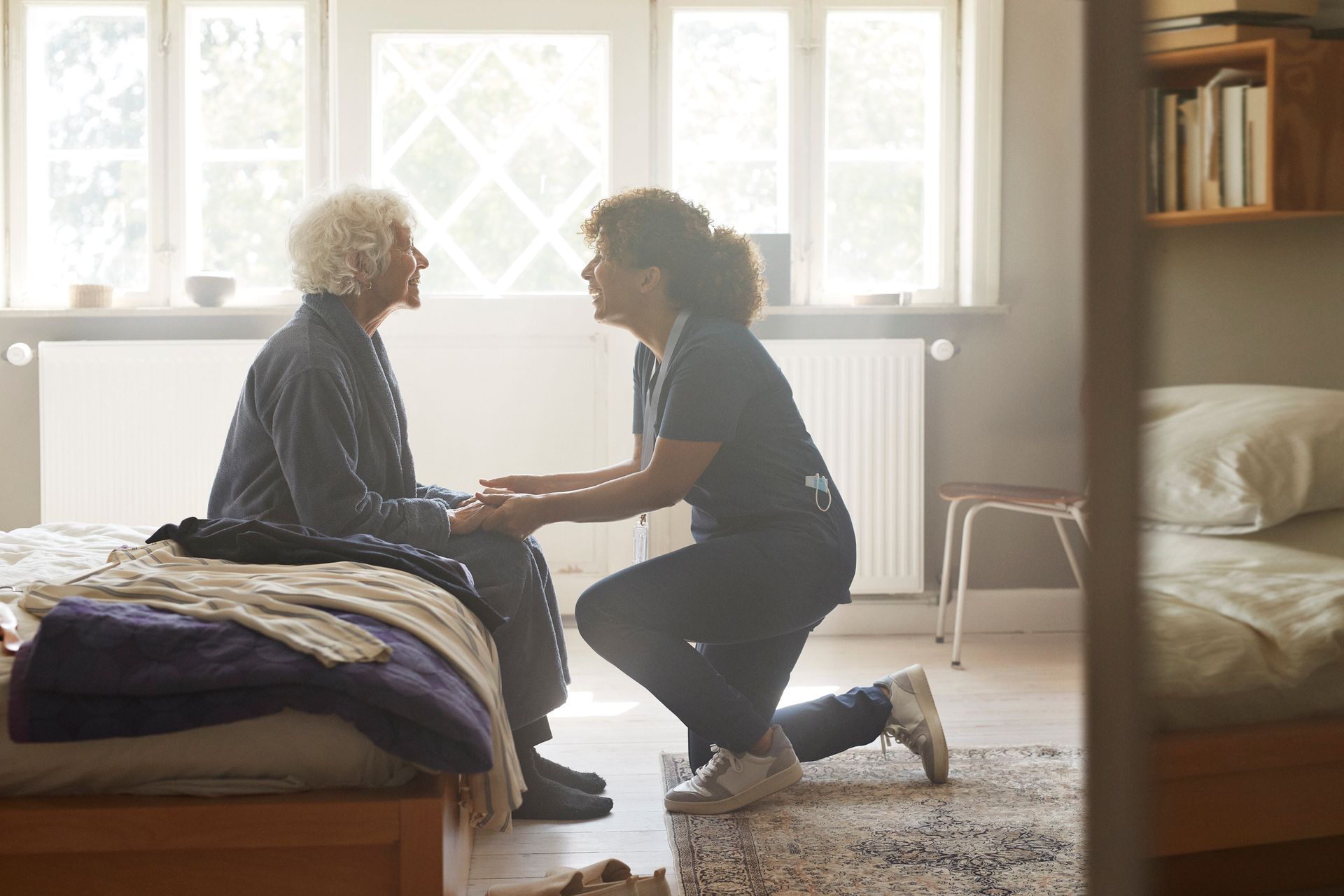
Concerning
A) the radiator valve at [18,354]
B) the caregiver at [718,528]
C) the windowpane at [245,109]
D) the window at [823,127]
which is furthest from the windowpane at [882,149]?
the radiator valve at [18,354]

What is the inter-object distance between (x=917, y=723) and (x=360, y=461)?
115 cm

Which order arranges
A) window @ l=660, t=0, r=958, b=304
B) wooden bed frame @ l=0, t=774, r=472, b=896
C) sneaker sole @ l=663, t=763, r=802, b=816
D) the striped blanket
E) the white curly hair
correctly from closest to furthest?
wooden bed frame @ l=0, t=774, r=472, b=896, the striped blanket, sneaker sole @ l=663, t=763, r=802, b=816, the white curly hair, window @ l=660, t=0, r=958, b=304

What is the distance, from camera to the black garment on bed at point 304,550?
5.39 feet

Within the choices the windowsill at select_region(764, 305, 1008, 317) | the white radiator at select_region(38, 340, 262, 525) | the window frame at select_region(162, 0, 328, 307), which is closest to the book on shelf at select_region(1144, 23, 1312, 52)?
the windowsill at select_region(764, 305, 1008, 317)

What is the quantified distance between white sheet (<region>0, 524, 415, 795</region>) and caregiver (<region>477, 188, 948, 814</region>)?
70 cm

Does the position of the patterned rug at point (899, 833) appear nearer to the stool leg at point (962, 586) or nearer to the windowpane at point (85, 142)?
the stool leg at point (962, 586)

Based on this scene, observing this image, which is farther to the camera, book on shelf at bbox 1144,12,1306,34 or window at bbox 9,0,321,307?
window at bbox 9,0,321,307

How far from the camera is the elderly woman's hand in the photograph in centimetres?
198

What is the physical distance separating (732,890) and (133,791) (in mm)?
827

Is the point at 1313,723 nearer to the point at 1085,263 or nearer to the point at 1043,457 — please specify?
the point at 1085,263

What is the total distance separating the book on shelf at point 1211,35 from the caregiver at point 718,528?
1430 millimetres

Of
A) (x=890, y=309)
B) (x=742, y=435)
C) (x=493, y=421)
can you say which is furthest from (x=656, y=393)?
(x=890, y=309)

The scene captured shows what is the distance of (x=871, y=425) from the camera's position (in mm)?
3373

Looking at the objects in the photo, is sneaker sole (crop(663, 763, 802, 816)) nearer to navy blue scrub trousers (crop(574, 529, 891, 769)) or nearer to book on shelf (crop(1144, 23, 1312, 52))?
navy blue scrub trousers (crop(574, 529, 891, 769))
